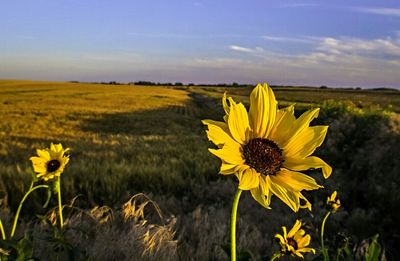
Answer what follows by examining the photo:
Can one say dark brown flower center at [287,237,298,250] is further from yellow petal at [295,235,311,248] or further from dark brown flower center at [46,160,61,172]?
dark brown flower center at [46,160,61,172]

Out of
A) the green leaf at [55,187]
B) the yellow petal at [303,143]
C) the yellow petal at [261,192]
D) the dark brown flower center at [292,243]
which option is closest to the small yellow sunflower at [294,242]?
the dark brown flower center at [292,243]

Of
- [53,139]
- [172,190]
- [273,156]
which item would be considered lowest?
[53,139]

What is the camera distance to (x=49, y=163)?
321 cm

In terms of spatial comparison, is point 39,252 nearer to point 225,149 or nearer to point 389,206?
point 225,149

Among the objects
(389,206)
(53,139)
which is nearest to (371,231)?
(389,206)

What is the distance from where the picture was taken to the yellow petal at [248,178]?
1515 millimetres

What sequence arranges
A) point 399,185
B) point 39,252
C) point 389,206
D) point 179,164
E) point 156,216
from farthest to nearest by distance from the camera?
1. point 179,164
2. point 399,185
3. point 389,206
4. point 156,216
5. point 39,252

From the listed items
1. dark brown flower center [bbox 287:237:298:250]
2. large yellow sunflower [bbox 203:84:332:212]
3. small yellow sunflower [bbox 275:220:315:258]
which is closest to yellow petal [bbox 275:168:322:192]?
large yellow sunflower [bbox 203:84:332:212]

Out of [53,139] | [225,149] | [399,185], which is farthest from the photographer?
[53,139]

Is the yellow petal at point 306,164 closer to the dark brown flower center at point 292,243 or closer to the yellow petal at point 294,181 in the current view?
the yellow petal at point 294,181

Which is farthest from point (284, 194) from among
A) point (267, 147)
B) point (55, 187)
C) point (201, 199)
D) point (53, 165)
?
point (201, 199)

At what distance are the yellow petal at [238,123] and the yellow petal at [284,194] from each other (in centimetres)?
18

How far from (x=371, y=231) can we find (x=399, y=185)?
154 centimetres

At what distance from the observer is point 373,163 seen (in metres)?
8.39
